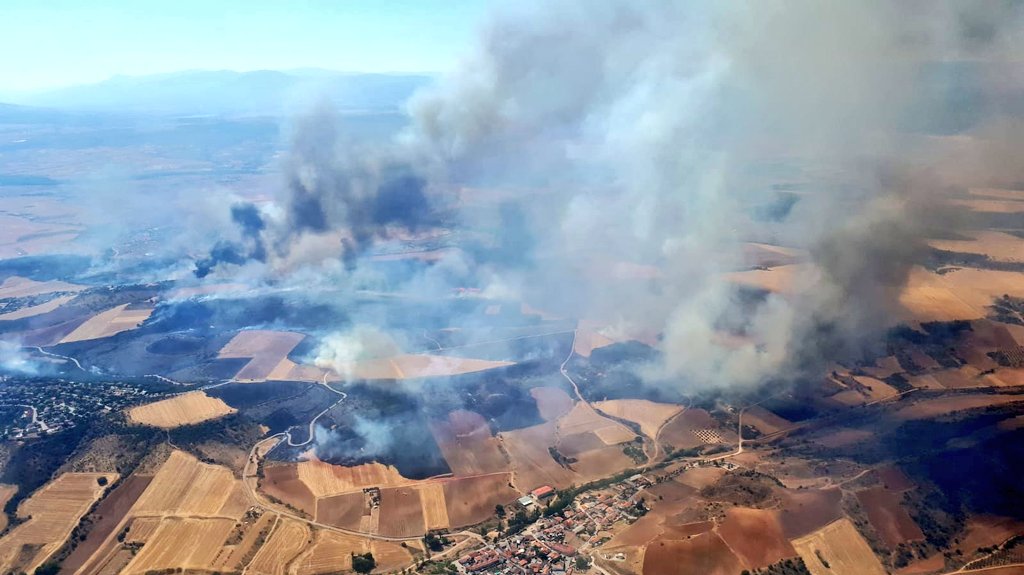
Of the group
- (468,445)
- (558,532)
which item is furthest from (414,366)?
(558,532)

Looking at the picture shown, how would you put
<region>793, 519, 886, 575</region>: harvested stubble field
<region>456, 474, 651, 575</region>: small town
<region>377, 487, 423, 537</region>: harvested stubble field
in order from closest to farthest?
<region>793, 519, 886, 575</region>: harvested stubble field
<region>456, 474, 651, 575</region>: small town
<region>377, 487, 423, 537</region>: harvested stubble field

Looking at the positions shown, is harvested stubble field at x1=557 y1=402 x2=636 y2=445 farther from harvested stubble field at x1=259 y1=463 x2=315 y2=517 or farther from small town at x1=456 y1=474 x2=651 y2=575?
harvested stubble field at x1=259 y1=463 x2=315 y2=517

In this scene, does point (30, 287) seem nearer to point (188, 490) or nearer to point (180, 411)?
point (180, 411)

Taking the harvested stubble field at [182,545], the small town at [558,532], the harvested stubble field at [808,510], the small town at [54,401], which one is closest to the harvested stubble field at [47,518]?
the harvested stubble field at [182,545]

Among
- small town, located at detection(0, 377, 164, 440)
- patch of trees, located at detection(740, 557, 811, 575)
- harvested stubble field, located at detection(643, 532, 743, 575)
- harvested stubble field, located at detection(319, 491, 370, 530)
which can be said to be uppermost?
small town, located at detection(0, 377, 164, 440)

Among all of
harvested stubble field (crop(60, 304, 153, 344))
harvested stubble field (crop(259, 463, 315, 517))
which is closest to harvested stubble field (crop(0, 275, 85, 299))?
harvested stubble field (crop(60, 304, 153, 344))

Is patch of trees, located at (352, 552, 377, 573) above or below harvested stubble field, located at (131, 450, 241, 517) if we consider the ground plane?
below

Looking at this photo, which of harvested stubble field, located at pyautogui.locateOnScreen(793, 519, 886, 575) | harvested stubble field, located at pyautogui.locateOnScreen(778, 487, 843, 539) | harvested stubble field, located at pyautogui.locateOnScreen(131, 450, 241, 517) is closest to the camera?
harvested stubble field, located at pyautogui.locateOnScreen(793, 519, 886, 575)
